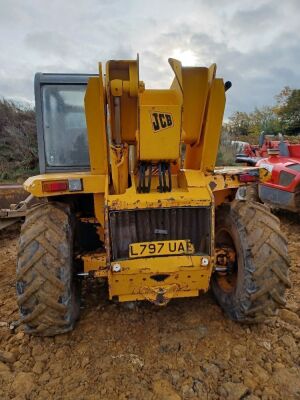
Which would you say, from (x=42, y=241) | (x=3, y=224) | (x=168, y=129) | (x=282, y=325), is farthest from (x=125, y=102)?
(x=3, y=224)

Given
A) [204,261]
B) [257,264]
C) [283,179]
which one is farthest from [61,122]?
[283,179]

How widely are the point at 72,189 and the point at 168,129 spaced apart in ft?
2.95

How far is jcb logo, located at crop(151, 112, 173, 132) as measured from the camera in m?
2.75

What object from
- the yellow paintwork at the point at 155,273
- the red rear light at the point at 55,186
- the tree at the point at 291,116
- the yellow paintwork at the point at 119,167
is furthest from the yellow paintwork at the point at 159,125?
the tree at the point at 291,116

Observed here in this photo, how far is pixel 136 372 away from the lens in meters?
2.72

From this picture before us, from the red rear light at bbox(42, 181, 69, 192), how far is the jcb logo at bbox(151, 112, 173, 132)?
846 mm

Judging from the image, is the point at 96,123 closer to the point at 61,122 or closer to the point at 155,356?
the point at 61,122

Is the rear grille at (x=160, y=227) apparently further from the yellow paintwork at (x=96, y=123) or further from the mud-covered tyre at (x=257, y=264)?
the yellow paintwork at (x=96, y=123)

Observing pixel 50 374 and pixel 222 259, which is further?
Result: pixel 222 259

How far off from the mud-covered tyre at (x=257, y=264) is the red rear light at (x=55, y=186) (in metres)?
1.45

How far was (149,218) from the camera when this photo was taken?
10.0 ft

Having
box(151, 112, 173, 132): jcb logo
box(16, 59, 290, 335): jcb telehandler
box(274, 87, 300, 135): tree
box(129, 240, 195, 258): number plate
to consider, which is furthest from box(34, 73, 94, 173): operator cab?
box(274, 87, 300, 135): tree

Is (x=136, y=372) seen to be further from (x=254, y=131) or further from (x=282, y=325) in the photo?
(x=254, y=131)

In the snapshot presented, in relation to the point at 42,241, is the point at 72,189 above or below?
above
